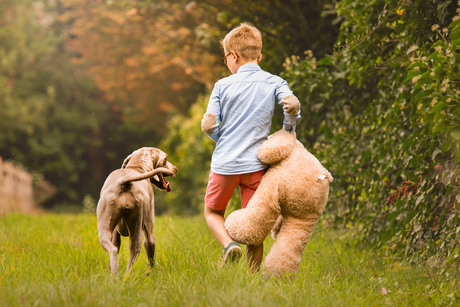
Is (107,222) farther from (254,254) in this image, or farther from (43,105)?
(43,105)

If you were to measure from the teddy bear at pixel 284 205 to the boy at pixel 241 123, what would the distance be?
0.39ft

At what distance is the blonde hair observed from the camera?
11.8 ft

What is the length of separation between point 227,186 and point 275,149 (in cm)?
44

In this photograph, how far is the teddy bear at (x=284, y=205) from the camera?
332 centimetres

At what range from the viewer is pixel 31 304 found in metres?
2.58

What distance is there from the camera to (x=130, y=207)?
10.2 ft

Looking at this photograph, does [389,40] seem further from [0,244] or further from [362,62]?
[0,244]

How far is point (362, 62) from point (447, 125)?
2.04 m

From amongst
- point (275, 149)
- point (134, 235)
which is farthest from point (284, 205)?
point (134, 235)

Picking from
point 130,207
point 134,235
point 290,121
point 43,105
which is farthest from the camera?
point 43,105

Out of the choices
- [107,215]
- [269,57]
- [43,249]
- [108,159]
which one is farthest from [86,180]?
[107,215]

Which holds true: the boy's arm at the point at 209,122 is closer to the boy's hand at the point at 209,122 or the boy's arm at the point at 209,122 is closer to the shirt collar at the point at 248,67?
the boy's hand at the point at 209,122

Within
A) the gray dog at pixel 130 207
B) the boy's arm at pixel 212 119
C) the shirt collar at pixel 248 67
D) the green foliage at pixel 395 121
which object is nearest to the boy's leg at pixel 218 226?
the gray dog at pixel 130 207

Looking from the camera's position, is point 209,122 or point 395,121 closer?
point 209,122
